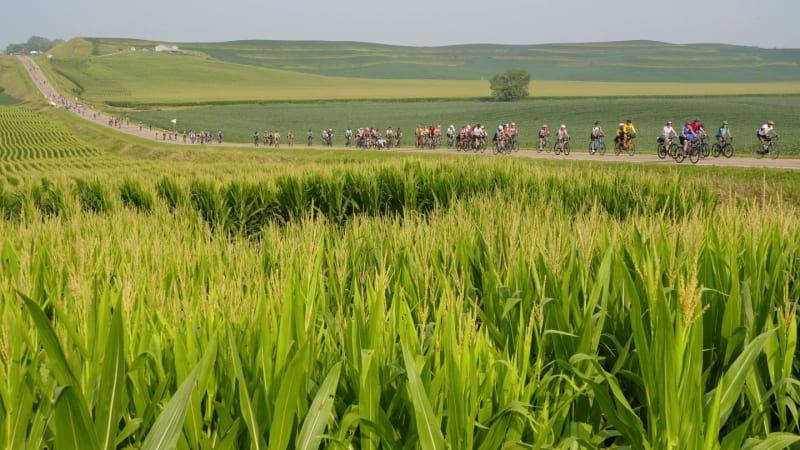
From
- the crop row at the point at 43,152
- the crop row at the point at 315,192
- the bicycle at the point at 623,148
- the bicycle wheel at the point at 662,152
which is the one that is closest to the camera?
the crop row at the point at 315,192

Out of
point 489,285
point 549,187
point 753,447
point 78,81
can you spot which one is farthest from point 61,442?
point 78,81

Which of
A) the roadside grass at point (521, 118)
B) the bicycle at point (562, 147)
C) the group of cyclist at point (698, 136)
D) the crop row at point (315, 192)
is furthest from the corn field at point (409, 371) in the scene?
the roadside grass at point (521, 118)

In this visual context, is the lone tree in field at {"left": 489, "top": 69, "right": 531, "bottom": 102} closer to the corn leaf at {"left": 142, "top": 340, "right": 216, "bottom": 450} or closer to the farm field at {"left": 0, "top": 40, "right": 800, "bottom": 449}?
the farm field at {"left": 0, "top": 40, "right": 800, "bottom": 449}

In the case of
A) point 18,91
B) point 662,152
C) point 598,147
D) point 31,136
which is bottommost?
point 31,136

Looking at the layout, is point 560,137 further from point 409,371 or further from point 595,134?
point 409,371

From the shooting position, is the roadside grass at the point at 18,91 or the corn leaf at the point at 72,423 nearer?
the corn leaf at the point at 72,423

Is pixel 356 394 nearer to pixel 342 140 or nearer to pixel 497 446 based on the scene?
pixel 497 446

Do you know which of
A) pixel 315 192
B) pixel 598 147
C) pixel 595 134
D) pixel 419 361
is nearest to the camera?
pixel 419 361

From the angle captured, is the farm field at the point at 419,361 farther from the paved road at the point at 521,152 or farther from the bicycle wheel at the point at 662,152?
the bicycle wheel at the point at 662,152

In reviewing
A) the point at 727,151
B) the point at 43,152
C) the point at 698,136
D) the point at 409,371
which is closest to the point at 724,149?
the point at 727,151

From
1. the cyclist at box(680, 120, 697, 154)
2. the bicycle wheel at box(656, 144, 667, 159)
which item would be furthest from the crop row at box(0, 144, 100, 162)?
the cyclist at box(680, 120, 697, 154)

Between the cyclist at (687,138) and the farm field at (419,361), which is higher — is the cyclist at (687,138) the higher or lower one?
the lower one

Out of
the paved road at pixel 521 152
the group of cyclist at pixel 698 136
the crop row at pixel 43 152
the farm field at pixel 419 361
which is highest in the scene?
the farm field at pixel 419 361

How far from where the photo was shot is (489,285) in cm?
492
